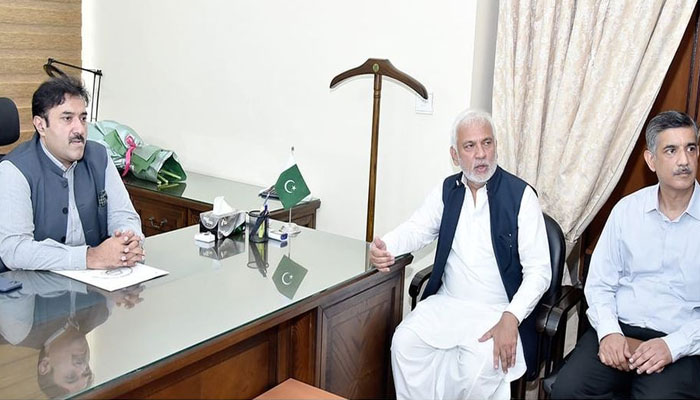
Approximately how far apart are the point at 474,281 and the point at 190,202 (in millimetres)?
1560

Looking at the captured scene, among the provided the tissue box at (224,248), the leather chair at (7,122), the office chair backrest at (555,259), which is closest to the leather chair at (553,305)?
the office chair backrest at (555,259)

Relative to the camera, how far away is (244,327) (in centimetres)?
205

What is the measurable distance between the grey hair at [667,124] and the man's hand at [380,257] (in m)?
0.99

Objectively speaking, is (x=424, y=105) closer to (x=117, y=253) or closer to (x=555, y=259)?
(x=555, y=259)

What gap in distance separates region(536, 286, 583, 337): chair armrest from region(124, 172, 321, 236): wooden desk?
1.42m

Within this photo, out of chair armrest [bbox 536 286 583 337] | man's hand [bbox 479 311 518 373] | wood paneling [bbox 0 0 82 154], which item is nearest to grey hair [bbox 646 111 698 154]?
chair armrest [bbox 536 286 583 337]

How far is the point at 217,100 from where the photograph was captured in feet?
13.6

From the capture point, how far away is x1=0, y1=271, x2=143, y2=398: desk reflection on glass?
5.46ft

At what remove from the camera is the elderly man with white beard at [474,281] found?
99.3 inches

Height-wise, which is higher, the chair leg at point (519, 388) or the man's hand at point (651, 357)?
the man's hand at point (651, 357)

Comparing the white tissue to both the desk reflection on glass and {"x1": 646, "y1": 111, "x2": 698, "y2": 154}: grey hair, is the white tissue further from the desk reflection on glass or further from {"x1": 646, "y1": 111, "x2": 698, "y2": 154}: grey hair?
{"x1": 646, "y1": 111, "x2": 698, "y2": 154}: grey hair

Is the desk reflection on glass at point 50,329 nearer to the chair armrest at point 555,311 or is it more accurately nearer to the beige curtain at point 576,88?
the chair armrest at point 555,311

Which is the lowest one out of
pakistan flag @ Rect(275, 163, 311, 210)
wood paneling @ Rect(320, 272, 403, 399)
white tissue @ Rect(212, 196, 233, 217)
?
wood paneling @ Rect(320, 272, 403, 399)

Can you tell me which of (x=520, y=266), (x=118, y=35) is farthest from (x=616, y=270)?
(x=118, y=35)
